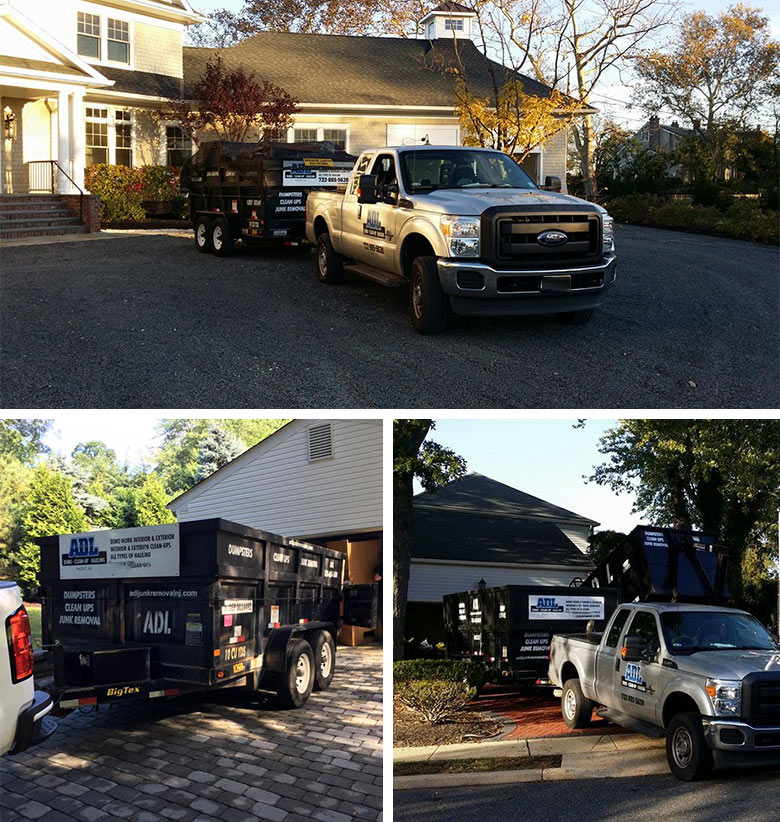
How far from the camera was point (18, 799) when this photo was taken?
7.10 metres

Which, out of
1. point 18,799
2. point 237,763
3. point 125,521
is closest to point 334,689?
point 237,763

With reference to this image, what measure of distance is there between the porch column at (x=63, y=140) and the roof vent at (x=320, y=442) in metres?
16.6

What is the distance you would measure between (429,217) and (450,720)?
5.62 metres

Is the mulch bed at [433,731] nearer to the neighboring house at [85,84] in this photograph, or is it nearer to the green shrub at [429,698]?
the green shrub at [429,698]

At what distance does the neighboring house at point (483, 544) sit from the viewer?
17.0 metres

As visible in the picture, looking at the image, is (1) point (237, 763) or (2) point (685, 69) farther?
(2) point (685, 69)

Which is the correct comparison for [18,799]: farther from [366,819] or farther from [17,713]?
[366,819]

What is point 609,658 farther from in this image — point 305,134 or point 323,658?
point 305,134

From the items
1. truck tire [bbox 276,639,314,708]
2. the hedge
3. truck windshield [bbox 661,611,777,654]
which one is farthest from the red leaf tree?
truck windshield [bbox 661,611,777,654]

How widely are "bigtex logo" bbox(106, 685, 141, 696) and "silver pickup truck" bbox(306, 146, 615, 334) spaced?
17.1ft

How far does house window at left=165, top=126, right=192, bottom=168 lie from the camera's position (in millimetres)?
30906

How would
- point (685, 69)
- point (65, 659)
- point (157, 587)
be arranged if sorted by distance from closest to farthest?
point (65, 659) → point (157, 587) → point (685, 69)

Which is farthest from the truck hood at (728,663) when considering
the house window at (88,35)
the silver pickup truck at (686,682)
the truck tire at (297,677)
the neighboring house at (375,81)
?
the house window at (88,35)

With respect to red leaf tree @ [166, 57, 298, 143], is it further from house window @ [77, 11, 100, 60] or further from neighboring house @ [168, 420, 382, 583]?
neighboring house @ [168, 420, 382, 583]
